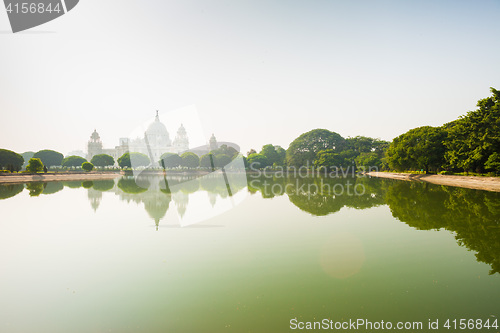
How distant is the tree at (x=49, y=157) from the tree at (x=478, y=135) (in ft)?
338

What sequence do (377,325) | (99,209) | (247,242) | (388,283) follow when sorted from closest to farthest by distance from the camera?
(377,325)
(388,283)
(247,242)
(99,209)

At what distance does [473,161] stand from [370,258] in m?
33.6

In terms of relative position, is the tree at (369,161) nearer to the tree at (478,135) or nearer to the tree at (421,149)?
the tree at (421,149)

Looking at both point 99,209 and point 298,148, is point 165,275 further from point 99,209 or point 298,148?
point 298,148

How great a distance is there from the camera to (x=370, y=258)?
8.35 meters

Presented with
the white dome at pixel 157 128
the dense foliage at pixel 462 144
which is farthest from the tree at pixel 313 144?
the white dome at pixel 157 128

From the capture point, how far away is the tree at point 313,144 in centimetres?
7919

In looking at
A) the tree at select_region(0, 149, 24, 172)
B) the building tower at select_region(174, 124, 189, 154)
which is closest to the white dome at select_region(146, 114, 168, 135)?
the building tower at select_region(174, 124, 189, 154)

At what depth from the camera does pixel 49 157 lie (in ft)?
280

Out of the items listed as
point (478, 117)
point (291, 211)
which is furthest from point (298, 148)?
point (291, 211)

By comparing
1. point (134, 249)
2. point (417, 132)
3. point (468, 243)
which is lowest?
point (468, 243)

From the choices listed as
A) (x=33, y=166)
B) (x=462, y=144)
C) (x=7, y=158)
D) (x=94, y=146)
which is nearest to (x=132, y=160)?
(x=7, y=158)

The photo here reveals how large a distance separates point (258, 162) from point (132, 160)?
39184 mm

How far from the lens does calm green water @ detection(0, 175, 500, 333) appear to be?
5387 mm
